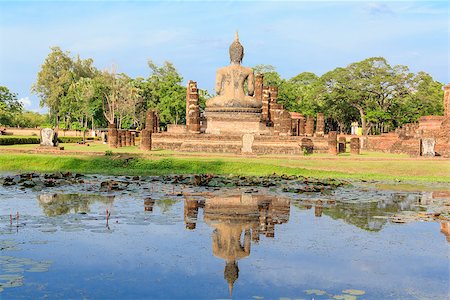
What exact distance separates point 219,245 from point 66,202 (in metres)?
5.78

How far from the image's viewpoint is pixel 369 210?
44.2 ft

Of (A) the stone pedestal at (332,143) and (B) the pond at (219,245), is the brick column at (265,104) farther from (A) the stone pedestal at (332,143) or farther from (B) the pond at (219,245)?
(B) the pond at (219,245)

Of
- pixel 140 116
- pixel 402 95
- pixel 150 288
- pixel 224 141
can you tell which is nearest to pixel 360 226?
pixel 150 288

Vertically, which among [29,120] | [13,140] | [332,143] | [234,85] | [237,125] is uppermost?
[234,85]

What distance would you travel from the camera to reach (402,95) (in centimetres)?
6725

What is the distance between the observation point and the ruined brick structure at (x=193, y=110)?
3553 cm

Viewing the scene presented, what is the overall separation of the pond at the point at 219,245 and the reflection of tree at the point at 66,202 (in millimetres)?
25

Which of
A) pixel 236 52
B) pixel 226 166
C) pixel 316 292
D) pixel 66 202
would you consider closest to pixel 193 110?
pixel 236 52

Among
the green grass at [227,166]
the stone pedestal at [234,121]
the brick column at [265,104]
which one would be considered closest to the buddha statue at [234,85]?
the stone pedestal at [234,121]

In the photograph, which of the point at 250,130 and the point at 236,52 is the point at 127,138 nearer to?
the point at 250,130

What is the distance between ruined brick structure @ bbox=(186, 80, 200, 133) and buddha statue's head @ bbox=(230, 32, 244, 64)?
2.98m

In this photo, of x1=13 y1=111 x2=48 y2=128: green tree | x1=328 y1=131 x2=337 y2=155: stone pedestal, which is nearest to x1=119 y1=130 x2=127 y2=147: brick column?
x1=328 y1=131 x2=337 y2=155: stone pedestal

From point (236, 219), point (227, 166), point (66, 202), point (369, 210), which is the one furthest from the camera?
point (227, 166)

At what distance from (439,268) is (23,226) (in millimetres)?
7046
